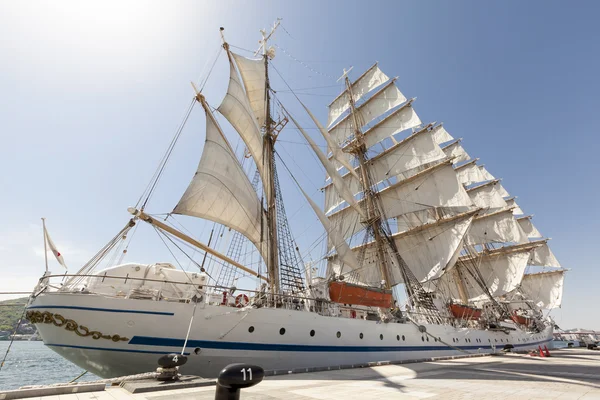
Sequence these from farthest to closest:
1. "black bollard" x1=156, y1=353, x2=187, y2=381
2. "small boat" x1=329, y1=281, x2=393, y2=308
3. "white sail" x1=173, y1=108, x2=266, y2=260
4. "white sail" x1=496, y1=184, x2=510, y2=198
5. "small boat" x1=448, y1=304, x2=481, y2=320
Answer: "white sail" x1=496, y1=184, x2=510, y2=198, "small boat" x1=448, y1=304, x2=481, y2=320, "small boat" x1=329, y1=281, x2=393, y2=308, "white sail" x1=173, y1=108, x2=266, y2=260, "black bollard" x1=156, y1=353, x2=187, y2=381

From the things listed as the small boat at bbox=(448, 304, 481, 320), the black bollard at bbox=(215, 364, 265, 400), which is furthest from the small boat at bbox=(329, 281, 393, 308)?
the black bollard at bbox=(215, 364, 265, 400)

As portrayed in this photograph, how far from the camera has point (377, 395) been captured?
6020 mm

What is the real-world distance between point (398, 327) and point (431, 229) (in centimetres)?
1857

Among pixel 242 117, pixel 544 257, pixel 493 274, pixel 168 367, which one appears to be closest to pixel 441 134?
pixel 493 274

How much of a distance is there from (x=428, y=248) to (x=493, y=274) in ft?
60.3

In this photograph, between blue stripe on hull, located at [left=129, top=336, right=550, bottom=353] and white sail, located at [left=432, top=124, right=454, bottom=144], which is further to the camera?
white sail, located at [left=432, top=124, right=454, bottom=144]

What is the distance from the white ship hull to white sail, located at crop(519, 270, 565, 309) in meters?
49.6

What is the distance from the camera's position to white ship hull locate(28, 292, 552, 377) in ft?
30.4

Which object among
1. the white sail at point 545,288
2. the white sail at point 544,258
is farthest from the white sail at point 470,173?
the white sail at point 545,288

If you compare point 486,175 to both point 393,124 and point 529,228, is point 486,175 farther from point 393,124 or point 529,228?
point 393,124

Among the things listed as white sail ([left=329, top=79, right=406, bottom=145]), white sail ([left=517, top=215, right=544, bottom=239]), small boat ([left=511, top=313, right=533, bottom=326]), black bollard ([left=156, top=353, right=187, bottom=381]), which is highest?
white sail ([left=329, top=79, right=406, bottom=145])

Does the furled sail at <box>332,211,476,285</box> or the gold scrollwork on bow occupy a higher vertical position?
the furled sail at <box>332,211,476,285</box>

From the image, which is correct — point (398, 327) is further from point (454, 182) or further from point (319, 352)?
point (454, 182)

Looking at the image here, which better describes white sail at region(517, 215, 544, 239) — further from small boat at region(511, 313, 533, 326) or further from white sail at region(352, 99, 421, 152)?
white sail at region(352, 99, 421, 152)
